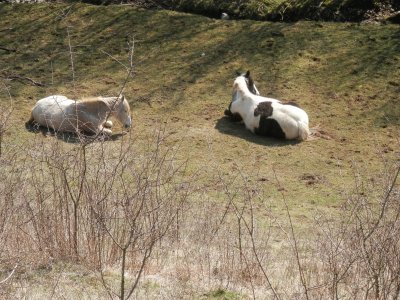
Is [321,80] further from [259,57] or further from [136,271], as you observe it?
[136,271]

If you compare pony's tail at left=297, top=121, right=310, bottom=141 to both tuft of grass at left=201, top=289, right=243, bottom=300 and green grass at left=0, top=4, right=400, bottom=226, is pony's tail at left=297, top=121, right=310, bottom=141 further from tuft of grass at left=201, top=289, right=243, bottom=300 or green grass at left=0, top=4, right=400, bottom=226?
tuft of grass at left=201, top=289, right=243, bottom=300

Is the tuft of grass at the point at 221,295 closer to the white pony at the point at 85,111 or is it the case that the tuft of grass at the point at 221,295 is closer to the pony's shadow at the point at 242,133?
the pony's shadow at the point at 242,133

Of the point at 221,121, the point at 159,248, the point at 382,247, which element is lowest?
the point at 221,121

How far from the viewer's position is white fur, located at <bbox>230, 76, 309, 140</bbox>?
1286 cm

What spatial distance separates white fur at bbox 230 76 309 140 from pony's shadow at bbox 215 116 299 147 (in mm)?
105

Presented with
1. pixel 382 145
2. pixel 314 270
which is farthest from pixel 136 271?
pixel 382 145

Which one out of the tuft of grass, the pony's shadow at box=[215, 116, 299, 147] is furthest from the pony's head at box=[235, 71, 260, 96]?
the tuft of grass

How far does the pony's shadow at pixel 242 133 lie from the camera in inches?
506

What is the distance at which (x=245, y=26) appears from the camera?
17.2 m

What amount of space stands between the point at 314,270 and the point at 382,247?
1.47m

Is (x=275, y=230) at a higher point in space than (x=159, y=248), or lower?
lower

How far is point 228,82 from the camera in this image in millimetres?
15016

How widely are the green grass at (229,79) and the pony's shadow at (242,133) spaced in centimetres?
3

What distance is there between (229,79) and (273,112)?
229 cm
